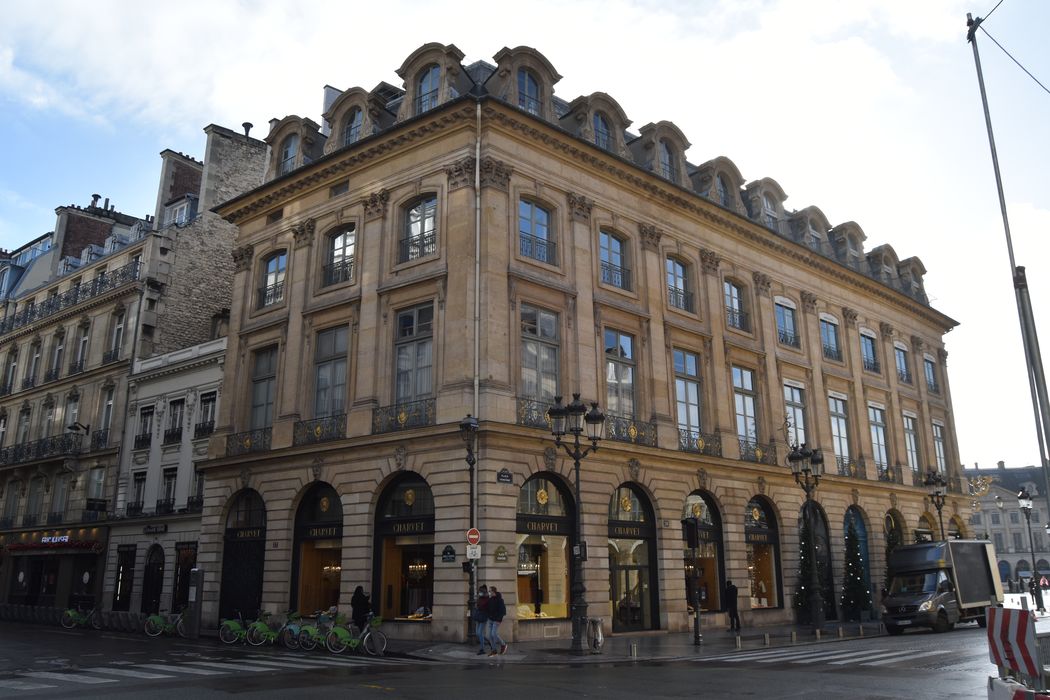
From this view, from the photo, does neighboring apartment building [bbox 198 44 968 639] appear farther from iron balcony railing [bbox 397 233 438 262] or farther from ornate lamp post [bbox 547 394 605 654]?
ornate lamp post [bbox 547 394 605 654]

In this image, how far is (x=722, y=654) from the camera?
790 inches

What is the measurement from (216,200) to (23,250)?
23.0 m

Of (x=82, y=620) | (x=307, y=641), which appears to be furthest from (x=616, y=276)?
(x=82, y=620)

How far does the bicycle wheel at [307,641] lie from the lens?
21.8m

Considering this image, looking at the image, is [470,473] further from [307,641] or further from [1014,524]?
[1014,524]

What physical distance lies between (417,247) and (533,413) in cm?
653

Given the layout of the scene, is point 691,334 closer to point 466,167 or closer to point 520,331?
point 520,331

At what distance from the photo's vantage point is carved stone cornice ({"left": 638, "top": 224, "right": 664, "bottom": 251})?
30.1 metres

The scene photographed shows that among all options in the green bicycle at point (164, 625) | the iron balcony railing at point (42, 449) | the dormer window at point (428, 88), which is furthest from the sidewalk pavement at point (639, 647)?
the iron balcony railing at point (42, 449)

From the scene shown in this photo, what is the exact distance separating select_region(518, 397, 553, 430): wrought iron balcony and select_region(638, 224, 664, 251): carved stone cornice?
8.05 m

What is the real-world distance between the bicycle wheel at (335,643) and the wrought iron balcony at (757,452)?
16.4 m

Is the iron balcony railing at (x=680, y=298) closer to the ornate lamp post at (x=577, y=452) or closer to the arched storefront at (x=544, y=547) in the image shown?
the arched storefront at (x=544, y=547)

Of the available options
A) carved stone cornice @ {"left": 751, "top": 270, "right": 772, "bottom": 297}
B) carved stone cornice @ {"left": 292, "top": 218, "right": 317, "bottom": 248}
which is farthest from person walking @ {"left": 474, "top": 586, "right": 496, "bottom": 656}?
carved stone cornice @ {"left": 751, "top": 270, "right": 772, "bottom": 297}

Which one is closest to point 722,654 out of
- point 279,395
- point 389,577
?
point 389,577
